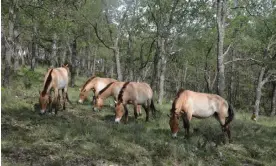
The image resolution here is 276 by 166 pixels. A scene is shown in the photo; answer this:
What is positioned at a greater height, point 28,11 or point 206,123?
point 28,11

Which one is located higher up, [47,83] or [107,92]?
[47,83]

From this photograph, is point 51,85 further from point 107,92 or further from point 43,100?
point 107,92

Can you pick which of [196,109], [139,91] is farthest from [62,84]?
[196,109]

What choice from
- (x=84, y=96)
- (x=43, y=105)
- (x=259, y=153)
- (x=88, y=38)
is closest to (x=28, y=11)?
(x=84, y=96)

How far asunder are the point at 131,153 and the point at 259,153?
217 inches

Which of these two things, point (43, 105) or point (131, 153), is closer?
Answer: point (131, 153)

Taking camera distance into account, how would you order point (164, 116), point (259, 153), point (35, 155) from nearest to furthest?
point (35, 155) → point (259, 153) → point (164, 116)

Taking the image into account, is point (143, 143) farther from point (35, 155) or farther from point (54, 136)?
point (35, 155)

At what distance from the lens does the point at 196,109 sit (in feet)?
47.3

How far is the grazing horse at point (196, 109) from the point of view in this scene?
13.7 meters

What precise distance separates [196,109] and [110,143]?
435cm

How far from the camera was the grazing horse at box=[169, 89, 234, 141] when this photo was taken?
1373 centimetres

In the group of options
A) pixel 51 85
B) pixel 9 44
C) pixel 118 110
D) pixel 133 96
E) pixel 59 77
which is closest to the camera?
pixel 51 85

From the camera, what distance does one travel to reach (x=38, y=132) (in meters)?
11.6
